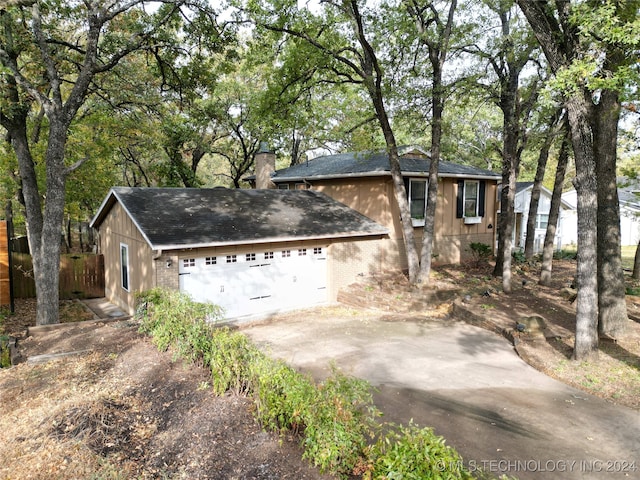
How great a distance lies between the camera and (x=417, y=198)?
16.8 metres

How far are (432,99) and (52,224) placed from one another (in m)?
12.6

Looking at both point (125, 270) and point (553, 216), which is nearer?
point (125, 270)

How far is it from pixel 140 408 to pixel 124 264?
956cm

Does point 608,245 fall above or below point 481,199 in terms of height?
below

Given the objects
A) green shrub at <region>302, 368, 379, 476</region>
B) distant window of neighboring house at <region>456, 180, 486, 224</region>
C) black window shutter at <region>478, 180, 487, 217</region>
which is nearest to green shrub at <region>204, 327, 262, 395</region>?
green shrub at <region>302, 368, 379, 476</region>

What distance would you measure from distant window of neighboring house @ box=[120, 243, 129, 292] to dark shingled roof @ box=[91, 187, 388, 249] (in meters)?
1.71

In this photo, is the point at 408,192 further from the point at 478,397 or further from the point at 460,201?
the point at 478,397

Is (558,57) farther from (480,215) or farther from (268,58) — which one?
(480,215)

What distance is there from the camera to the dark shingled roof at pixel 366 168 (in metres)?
15.9

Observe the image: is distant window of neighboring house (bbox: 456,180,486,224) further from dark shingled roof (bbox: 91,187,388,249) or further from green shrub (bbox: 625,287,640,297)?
green shrub (bbox: 625,287,640,297)

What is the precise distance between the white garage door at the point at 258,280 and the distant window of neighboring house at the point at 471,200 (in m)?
7.46

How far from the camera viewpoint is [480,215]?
18.8 meters

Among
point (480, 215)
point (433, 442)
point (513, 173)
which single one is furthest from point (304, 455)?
point (480, 215)

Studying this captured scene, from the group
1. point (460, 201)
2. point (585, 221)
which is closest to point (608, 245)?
point (585, 221)
